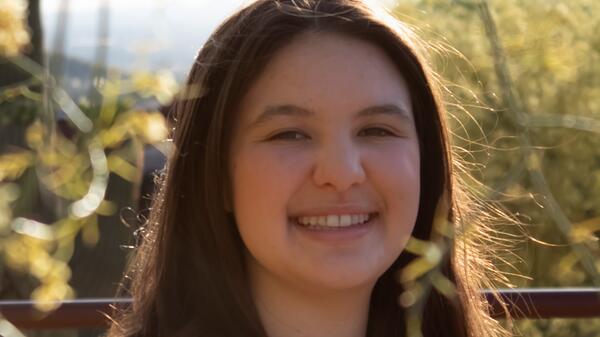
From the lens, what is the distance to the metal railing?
2170 millimetres

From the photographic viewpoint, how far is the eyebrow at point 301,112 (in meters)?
1.52

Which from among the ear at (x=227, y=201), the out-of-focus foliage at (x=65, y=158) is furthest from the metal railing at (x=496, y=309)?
the out-of-focus foliage at (x=65, y=158)

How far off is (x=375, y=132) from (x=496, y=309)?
0.86 metres

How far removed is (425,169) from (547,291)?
615 mm

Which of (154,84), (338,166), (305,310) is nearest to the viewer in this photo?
(154,84)

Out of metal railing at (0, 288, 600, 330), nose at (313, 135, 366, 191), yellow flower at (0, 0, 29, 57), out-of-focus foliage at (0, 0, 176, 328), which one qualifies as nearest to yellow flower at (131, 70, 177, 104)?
out-of-focus foliage at (0, 0, 176, 328)

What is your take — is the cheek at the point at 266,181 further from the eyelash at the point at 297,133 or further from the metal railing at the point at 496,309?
the metal railing at the point at 496,309

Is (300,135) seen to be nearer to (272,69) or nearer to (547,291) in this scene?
(272,69)

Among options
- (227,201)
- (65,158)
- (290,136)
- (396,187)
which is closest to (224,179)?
(227,201)

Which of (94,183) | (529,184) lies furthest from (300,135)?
(529,184)

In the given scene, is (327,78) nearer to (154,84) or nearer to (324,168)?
(324,168)

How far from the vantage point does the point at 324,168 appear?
4.83 feet

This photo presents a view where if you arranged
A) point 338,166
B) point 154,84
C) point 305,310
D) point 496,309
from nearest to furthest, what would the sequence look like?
point 154,84
point 338,166
point 305,310
point 496,309

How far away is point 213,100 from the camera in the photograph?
166cm
